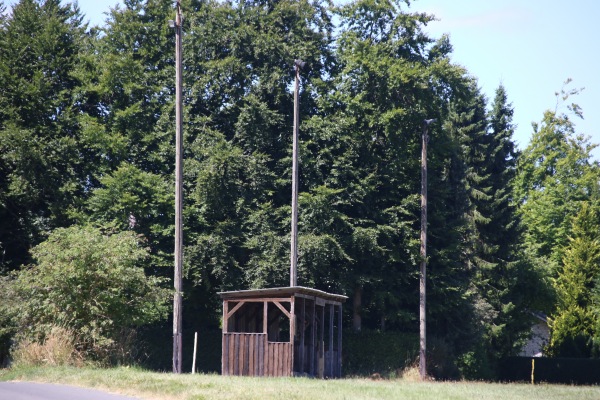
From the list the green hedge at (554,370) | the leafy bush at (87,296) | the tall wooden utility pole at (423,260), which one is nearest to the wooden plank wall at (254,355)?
the leafy bush at (87,296)

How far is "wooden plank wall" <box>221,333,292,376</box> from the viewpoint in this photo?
32.0m

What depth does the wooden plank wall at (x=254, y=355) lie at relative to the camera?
105 feet

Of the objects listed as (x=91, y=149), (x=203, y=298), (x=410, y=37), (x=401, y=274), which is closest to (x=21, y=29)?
(x=91, y=149)

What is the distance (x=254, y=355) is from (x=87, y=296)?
21.0 feet

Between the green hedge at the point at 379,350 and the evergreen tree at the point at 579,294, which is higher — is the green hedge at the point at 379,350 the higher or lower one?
the lower one

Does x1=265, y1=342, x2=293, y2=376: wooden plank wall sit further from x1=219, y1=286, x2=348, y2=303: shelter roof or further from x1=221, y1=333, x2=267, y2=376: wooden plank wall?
x1=219, y1=286, x2=348, y2=303: shelter roof

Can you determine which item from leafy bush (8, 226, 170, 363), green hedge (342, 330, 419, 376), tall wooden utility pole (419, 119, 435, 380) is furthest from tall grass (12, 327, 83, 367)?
tall wooden utility pole (419, 119, 435, 380)

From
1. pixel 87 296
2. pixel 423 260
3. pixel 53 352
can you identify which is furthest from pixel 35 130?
pixel 423 260

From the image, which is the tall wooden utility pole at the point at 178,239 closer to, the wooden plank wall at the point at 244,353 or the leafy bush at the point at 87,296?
the wooden plank wall at the point at 244,353

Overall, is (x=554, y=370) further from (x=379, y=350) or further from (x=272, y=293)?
(x=272, y=293)

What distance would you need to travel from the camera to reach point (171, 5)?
48.2 meters

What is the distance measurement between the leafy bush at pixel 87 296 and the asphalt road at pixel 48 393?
249 inches

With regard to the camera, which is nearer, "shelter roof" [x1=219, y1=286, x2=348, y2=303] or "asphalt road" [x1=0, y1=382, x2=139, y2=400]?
"asphalt road" [x1=0, y1=382, x2=139, y2=400]

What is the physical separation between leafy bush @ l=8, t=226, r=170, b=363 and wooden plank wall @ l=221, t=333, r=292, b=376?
346 cm
